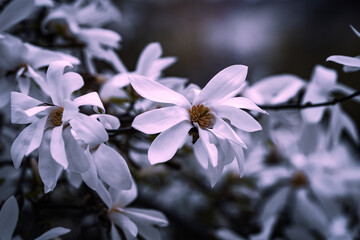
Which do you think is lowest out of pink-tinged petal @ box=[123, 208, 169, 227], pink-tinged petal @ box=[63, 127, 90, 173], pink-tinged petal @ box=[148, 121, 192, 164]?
pink-tinged petal @ box=[123, 208, 169, 227]

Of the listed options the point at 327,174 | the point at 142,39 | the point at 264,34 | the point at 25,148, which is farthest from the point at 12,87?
the point at 264,34

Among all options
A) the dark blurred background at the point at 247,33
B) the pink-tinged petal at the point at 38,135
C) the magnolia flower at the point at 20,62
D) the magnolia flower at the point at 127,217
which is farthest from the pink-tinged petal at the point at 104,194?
the dark blurred background at the point at 247,33

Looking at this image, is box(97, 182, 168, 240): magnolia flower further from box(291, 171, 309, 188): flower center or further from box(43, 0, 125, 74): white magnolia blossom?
box(291, 171, 309, 188): flower center

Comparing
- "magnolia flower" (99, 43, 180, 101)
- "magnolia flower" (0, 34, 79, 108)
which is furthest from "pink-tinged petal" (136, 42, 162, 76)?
"magnolia flower" (0, 34, 79, 108)

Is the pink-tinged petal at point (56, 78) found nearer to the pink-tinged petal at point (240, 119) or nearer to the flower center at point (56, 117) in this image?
the flower center at point (56, 117)

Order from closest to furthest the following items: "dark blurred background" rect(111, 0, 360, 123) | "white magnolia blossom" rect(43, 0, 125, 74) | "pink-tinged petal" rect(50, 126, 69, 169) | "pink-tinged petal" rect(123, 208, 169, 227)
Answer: "pink-tinged petal" rect(50, 126, 69, 169)
"pink-tinged petal" rect(123, 208, 169, 227)
"white magnolia blossom" rect(43, 0, 125, 74)
"dark blurred background" rect(111, 0, 360, 123)

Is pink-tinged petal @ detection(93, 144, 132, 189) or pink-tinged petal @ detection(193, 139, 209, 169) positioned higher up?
pink-tinged petal @ detection(193, 139, 209, 169)

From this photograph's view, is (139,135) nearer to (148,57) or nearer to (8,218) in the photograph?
(148,57)

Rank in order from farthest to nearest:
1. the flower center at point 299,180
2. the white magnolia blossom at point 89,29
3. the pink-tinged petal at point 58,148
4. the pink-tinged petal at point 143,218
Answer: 1. the flower center at point 299,180
2. the white magnolia blossom at point 89,29
3. the pink-tinged petal at point 143,218
4. the pink-tinged petal at point 58,148
